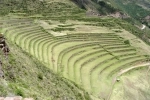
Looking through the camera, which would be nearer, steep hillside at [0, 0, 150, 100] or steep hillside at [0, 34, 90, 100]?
steep hillside at [0, 34, 90, 100]

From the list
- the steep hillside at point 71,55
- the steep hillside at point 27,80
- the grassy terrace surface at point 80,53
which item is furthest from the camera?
the grassy terrace surface at point 80,53

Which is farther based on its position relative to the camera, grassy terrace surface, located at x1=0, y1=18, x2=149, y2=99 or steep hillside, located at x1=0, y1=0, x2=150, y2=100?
grassy terrace surface, located at x1=0, y1=18, x2=149, y2=99

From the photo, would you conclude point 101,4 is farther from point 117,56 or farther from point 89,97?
point 89,97

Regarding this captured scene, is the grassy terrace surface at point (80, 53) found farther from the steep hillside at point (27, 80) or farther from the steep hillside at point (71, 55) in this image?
the steep hillside at point (27, 80)

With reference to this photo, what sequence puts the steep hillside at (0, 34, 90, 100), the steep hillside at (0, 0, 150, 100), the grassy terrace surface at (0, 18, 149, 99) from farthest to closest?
the grassy terrace surface at (0, 18, 149, 99) → the steep hillside at (0, 0, 150, 100) → the steep hillside at (0, 34, 90, 100)

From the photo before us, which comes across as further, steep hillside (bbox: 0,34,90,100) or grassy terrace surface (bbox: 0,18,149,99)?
grassy terrace surface (bbox: 0,18,149,99)

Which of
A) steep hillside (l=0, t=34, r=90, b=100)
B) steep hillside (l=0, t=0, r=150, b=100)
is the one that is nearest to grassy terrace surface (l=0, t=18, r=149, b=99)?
steep hillside (l=0, t=0, r=150, b=100)

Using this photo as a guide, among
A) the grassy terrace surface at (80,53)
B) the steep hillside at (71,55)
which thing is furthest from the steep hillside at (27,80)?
the grassy terrace surface at (80,53)

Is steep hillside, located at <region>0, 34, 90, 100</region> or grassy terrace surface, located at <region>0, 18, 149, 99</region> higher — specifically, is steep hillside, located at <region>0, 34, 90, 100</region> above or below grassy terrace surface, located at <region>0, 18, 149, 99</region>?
above

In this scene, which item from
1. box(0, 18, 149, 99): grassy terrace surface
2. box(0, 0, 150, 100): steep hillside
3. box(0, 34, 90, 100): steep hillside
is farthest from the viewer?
box(0, 18, 149, 99): grassy terrace surface

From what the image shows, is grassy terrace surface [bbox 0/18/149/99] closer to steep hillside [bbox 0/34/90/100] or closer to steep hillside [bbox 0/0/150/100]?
steep hillside [bbox 0/0/150/100]
